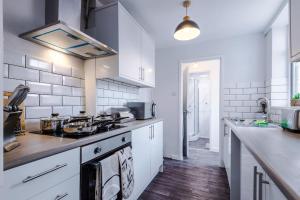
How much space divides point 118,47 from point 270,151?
58.0 inches

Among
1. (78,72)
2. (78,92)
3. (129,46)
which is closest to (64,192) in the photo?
(78,92)

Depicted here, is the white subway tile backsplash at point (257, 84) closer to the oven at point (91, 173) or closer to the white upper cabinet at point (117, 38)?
the white upper cabinet at point (117, 38)

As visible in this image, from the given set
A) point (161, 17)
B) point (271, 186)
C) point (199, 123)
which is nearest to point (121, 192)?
point (271, 186)

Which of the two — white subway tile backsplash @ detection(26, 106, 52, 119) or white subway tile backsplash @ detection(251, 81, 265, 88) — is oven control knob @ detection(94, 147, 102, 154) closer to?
white subway tile backsplash @ detection(26, 106, 52, 119)

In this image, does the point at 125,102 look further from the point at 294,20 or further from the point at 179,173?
the point at 294,20

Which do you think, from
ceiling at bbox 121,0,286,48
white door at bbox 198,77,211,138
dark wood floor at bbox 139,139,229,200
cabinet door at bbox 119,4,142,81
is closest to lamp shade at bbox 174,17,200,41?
ceiling at bbox 121,0,286,48

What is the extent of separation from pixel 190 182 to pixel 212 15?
2.28 m

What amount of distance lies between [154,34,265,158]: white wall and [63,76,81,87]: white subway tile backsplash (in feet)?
5.93

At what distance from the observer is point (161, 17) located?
2088mm

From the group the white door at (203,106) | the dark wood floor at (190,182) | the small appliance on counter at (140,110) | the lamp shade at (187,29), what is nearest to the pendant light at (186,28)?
the lamp shade at (187,29)

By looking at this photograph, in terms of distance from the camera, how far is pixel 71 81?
157 cm

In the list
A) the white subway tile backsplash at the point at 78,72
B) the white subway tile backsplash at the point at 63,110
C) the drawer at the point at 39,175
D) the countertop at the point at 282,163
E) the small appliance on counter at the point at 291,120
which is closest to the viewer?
the countertop at the point at 282,163

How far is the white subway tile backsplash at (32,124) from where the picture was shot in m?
1.19

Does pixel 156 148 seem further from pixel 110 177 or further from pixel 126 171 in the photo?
pixel 110 177
